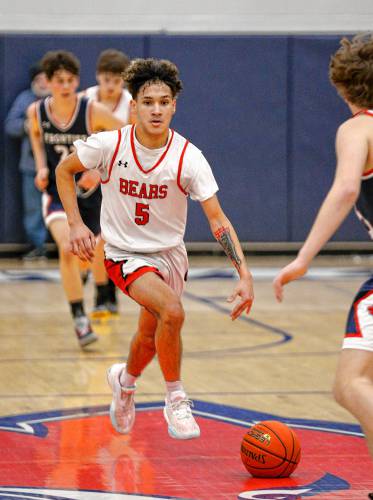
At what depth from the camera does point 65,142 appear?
9.34 metres

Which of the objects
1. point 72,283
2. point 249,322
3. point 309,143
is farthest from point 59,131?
point 309,143

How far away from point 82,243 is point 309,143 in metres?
9.45

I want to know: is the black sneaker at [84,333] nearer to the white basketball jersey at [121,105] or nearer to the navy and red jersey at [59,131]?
the navy and red jersey at [59,131]

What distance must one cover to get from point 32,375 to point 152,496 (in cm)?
302

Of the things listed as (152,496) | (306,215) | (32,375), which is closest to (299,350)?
(32,375)

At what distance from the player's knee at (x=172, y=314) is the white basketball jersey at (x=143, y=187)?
0.44 meters

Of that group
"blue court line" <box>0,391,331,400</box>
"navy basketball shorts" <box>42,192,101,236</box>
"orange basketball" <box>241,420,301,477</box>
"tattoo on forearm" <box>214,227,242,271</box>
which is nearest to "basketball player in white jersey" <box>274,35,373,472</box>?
"orange basketball" <box>241,420,301,477</box>

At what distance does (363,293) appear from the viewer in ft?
14.6

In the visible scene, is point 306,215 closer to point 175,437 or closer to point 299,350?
point 299,350

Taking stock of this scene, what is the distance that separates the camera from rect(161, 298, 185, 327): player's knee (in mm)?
5609

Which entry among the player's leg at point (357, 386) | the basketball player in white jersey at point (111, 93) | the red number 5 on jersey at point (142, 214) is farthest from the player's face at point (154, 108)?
the basketball player in white jersey at point (111, 93)

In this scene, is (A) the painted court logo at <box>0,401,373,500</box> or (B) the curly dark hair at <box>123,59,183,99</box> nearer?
(A) the painted court logo at <box>0,401,373,500</box>

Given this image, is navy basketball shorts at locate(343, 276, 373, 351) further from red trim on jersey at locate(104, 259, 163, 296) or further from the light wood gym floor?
red trim on jersey at locate(104, 259, 163, 296)

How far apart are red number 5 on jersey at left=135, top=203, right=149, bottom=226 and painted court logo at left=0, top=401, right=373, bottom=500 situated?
3.67ft
